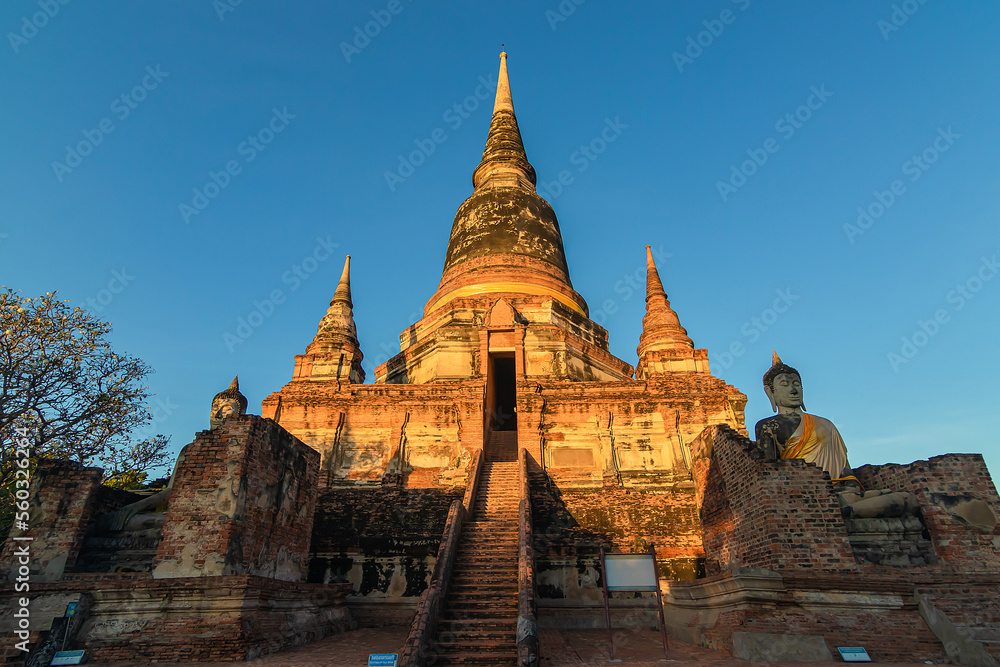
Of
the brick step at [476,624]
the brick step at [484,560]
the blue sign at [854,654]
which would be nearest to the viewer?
the blue sign at [854,654]

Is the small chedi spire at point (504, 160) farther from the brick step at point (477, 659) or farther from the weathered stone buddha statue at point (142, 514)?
the brick step at point (477, 659)

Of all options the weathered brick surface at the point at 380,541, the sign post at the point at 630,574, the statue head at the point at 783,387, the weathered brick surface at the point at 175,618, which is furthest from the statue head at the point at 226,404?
the statue head at the point at 783,387

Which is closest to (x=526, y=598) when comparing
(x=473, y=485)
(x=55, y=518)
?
(x=473, y=485)

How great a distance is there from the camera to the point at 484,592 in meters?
8.45

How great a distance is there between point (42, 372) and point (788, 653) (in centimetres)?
1445

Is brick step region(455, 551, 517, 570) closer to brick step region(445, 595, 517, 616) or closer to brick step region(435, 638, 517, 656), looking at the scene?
brick step region(445, 595, 517, 616)

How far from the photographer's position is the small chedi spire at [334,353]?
19391mm

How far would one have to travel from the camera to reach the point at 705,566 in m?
11.3

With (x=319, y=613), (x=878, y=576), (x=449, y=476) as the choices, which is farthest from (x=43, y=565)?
(x=878, y=576)

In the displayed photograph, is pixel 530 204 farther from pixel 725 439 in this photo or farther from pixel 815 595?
pixel 815 595

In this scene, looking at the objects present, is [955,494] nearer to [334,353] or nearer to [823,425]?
[823,425]

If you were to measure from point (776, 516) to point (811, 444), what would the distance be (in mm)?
2334

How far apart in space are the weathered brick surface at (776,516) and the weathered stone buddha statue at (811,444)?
0.70 metres

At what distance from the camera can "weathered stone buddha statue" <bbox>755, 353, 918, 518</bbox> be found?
29.8 ft
